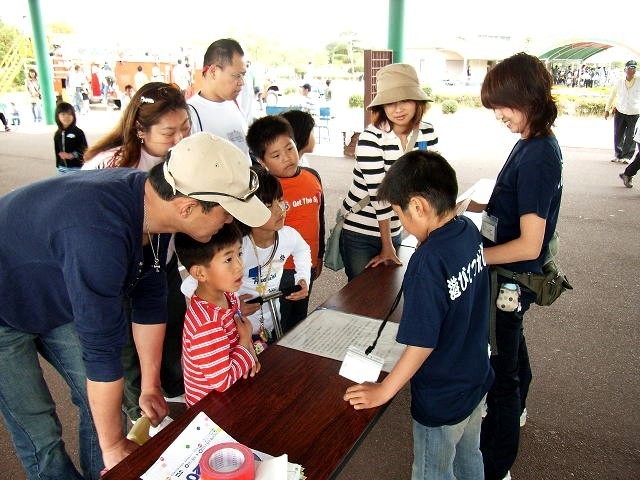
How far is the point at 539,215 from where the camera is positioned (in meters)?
1.45

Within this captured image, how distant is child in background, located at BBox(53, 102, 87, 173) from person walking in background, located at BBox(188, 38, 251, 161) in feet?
11.3

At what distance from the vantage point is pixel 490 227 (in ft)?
5.45

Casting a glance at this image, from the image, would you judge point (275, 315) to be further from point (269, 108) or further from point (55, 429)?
point (269, 108)

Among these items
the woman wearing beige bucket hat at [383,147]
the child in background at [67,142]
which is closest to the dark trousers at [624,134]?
the woman wearing beige bucket hat at [383,147]

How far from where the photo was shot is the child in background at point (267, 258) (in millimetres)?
1818

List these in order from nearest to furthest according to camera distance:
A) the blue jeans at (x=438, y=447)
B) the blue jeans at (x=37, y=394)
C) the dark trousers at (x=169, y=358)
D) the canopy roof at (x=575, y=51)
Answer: the blue jeans at (x=438, y=447) < the blue jeans at (x=37, y=394) < the dark trousers at (x=169, y=358) < the canopy roof at (x=575, y=51)

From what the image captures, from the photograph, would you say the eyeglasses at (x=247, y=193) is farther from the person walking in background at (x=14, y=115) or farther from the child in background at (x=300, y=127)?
the person walking in background at (x=14, y=115)

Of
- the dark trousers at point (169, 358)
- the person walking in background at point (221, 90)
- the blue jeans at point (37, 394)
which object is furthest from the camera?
the person walking in background at point (221, 90)

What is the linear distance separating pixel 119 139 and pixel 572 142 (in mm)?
10574

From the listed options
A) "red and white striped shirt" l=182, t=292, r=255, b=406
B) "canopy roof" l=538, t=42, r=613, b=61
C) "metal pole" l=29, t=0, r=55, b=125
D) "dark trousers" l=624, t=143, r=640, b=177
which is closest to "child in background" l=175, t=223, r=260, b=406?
"red and white striped shirt" l=182, t=292, r=255, b=406

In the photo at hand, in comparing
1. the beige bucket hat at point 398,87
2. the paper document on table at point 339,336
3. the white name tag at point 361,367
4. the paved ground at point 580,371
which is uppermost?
the beige bucket hat at point 398,87

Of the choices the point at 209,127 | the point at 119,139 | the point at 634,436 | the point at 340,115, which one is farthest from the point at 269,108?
the point at 634,436

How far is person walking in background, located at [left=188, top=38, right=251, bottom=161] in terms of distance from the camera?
8.77ft

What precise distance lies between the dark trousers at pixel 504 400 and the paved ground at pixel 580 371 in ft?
0.90
